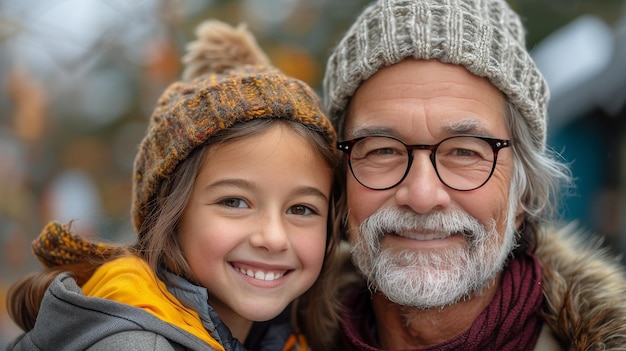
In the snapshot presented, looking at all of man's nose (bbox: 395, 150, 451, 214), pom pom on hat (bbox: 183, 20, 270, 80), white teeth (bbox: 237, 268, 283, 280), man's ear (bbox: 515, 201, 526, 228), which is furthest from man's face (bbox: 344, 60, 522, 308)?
pom pom on hat (bbox: 183, 20, 270, 80)

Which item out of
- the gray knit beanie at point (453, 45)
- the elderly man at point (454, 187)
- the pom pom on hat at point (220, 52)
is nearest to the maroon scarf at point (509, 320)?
the elderly man at point (454, 187)

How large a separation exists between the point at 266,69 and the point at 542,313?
1.50 metres

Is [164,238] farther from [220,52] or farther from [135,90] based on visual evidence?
[135,90]

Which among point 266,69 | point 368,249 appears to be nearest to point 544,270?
point 368,249

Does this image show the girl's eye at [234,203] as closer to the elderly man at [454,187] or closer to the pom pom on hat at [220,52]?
the elderly man at [454,187]

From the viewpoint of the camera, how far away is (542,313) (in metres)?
2.62

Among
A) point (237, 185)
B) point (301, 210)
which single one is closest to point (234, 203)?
point (237, 185)

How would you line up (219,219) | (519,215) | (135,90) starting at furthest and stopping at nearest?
(135,90), (519,215), (219,219)

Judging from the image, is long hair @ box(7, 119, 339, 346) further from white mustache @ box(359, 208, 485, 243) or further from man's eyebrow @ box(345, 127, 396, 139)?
white mustache @ box(359, 208, 485, 243)

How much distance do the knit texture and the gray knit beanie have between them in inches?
10.9

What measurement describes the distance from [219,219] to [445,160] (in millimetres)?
892

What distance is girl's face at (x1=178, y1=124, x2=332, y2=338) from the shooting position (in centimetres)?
246

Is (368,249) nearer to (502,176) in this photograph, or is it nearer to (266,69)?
(502,176)

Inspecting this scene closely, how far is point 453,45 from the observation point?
2574 mm
